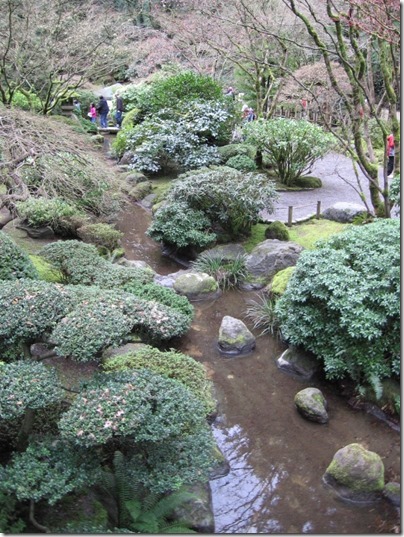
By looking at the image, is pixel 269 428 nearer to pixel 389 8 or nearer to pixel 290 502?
pixel 290 502

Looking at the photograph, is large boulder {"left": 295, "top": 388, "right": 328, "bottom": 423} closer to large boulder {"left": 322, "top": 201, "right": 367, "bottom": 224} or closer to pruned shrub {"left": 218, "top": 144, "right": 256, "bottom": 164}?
large boulder {"left": 322, "top": 201, "right": 367, "bottom": 224}

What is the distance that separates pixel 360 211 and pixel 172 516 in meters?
9.00

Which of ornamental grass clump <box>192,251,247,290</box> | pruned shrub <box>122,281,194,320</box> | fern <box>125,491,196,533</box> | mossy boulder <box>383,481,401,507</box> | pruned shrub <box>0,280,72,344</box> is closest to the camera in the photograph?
fern <box>125,491,196,533</box>

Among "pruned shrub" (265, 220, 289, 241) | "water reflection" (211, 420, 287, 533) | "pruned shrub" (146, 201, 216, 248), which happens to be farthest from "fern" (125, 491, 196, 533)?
"pruned shrub" (265, 220, 289, 241)

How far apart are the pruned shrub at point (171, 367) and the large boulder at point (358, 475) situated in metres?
1.64

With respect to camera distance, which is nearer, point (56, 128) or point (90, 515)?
point (90, 515)

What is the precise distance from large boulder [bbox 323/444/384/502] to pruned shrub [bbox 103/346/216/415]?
1636 mm

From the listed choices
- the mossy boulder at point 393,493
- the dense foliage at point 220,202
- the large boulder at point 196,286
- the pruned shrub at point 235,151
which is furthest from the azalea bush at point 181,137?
the mossy boulder at point 393,493

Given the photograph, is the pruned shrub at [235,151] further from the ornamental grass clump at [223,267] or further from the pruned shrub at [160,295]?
the pruned shrub at [160,295]

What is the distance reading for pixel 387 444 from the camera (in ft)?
20.8

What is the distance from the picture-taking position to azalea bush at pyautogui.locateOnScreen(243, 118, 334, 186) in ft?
48.5

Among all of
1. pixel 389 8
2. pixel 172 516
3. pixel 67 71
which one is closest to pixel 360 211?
pixel 389 8

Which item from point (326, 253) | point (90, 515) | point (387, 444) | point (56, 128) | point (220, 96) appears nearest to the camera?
point (90, 515)

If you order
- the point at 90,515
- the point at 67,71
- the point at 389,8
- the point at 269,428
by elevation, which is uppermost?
the point at 389,8
